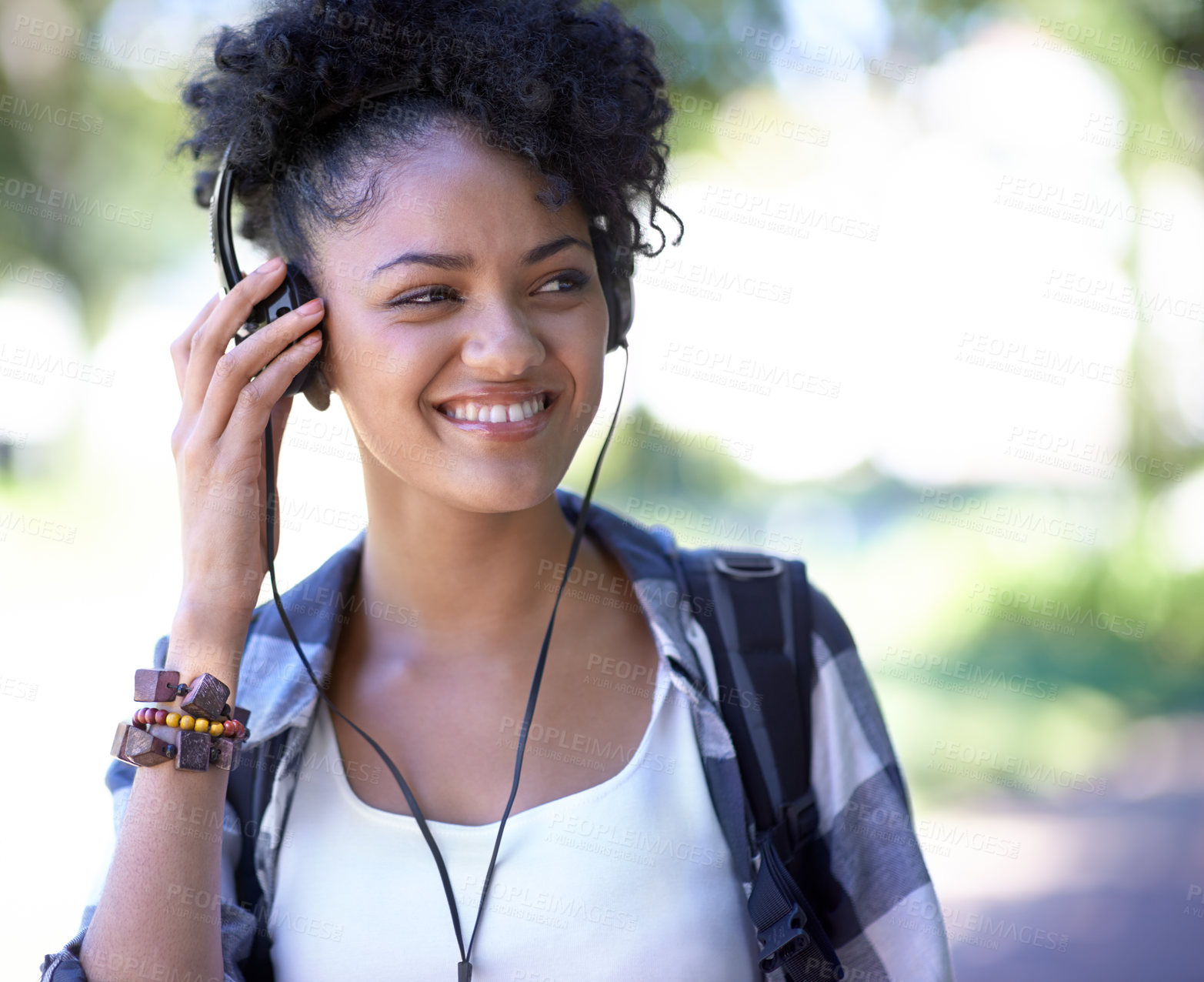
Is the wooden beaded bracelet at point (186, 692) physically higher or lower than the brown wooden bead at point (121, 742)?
higher

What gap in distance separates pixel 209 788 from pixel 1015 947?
3.95 meters

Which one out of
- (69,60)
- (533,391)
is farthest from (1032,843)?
(69,60)

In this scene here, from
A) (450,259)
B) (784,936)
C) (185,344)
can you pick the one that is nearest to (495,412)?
(450,259)

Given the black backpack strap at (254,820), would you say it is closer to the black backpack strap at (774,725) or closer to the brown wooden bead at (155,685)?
the brown wooden bead at (155,685)

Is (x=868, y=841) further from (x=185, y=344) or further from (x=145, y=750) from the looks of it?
(x=185, y=344)

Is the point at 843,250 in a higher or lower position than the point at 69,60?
lower

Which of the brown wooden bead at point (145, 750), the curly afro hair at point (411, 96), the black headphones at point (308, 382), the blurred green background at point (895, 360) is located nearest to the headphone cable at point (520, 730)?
the black headphones at point (308, 382)

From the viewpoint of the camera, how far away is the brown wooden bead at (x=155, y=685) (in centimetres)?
156

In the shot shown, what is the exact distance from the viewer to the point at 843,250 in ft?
24.2

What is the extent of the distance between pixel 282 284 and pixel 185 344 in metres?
0.23

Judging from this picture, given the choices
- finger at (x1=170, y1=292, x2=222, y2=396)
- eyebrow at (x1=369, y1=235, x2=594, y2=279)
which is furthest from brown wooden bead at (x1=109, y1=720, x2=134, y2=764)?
eyebrow at (x1=369, y1=235, x2=594, y2=279)

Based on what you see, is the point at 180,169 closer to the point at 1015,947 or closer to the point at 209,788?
the point at 209,788

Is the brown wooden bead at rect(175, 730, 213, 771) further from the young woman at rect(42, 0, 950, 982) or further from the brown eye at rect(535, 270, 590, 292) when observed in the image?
the brown eye at rect(535, 270, 590, 292)

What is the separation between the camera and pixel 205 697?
1.56 metres
